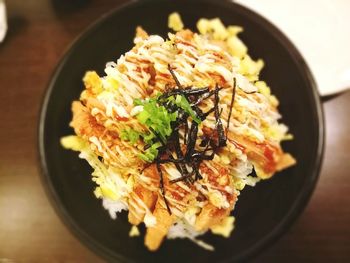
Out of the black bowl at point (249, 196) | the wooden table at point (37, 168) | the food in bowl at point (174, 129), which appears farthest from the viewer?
the wooden table at point (37, 168)

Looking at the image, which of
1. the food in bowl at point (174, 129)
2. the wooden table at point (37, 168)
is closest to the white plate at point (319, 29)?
the wooden table at point (37, 168)

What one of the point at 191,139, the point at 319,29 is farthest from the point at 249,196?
the point at 319,29

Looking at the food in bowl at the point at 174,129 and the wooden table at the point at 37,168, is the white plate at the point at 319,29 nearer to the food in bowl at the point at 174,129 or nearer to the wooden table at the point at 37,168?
the wooden table at the point at 37,168

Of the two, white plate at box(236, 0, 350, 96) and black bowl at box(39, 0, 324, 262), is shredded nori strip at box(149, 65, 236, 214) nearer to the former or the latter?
black bowl at box(39, 0, 324, 262)

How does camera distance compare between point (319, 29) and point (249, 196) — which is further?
point (319, 29)

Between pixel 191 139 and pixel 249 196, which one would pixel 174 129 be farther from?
pixel 249 196

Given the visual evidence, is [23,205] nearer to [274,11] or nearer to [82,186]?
[82,186]

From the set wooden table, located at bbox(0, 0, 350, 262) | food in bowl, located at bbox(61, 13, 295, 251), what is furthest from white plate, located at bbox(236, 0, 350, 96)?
food in bowl, located at bbox(61, 13, 295, 251)
